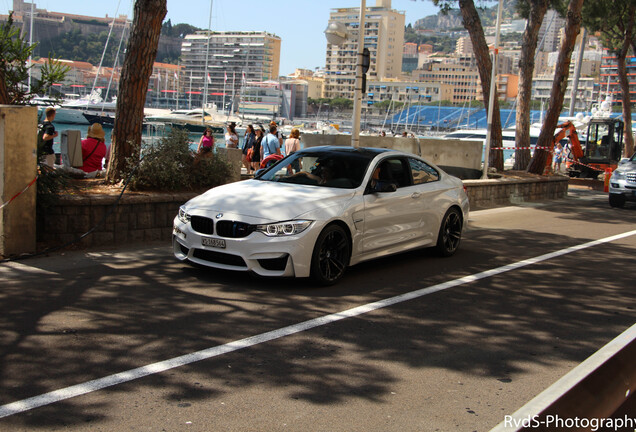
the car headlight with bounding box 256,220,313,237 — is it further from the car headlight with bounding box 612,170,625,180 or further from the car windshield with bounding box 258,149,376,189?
the car headlight with bounding box 612,170,625,180

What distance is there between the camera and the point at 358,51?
50.8 ft

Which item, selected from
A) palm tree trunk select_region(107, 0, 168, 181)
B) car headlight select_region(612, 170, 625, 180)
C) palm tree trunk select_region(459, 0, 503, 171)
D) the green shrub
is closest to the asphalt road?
the green shrub

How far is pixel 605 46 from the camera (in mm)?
37469

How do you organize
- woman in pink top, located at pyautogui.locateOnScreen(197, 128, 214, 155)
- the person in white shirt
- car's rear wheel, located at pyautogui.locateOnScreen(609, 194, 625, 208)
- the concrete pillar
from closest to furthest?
the concrete pillar → woman in pink top, located at pyautogui.locateOnScreen(197, 128, 214, 155) → car's rear wheel, located at pyautogui.locateOnScreen(609, 194, 625, 208) → the person in white shirt

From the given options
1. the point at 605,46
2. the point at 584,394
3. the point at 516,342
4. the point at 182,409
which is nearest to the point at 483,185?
the point at 516,342

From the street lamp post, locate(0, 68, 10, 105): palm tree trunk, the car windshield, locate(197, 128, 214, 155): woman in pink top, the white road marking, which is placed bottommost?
the white road marking

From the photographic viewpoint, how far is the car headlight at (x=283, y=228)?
711 cm

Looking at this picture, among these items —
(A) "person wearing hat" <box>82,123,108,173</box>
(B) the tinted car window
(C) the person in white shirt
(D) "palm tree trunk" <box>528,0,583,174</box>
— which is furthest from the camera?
(D) "palm tree trunk" <box>528,0,583,174</box>

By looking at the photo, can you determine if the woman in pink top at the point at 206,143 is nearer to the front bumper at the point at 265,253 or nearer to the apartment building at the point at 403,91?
the front bumper at the point at 265,253

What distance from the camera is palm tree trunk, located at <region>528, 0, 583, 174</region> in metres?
23.2

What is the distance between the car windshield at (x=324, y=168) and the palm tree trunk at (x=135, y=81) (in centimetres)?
301

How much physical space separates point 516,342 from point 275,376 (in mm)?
2372

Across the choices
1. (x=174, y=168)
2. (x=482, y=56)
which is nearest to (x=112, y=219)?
(x=174, y=168)

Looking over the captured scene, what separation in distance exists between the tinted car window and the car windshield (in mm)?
784
